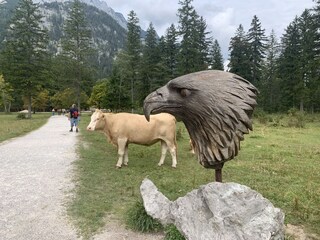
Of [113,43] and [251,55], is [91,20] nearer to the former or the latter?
[113,43]

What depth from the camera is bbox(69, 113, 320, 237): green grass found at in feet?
18.6

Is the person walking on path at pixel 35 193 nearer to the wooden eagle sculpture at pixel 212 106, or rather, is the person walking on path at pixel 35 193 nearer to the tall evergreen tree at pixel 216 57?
the wooden eagle sculpture at pixel 212 106

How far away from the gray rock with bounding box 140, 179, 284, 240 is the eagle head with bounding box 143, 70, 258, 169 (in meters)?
0.46

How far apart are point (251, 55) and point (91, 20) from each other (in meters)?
156

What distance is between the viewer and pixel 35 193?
689 centimetres

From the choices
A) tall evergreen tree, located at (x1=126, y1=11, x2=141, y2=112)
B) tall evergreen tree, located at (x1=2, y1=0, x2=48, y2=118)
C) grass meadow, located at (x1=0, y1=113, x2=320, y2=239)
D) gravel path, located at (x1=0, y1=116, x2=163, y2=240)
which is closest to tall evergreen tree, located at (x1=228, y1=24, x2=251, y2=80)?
tall evergreen tree, located at (x1=126, y1=11, x2=141, y2=112)

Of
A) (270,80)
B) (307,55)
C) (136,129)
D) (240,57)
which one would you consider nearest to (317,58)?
(307,55)

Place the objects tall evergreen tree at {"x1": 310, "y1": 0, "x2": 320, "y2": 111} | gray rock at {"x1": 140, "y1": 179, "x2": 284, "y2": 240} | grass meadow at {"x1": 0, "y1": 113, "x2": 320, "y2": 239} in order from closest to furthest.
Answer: gray rock at {"x1": 140, "y1": 179, "x2": 284, "y2": 240} < grass meadow at {"x1": 0, "y1": 113, "x2": 320, "y2": 239} < tall evergreen tree at {"x1": 310, "y1": 0, "x2": 320, "y2": 111}

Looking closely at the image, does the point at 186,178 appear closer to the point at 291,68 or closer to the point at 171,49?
the point at 291,68

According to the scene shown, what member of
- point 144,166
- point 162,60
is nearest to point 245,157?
point 144,166

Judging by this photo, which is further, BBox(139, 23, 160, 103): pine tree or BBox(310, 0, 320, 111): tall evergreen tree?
BBox(139, 23, 160, 103): pine tree

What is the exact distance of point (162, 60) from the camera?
1754 inches

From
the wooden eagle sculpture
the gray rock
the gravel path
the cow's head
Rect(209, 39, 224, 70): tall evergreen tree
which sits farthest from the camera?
Rect(209, 39, 224, 70): tall evergreen tree

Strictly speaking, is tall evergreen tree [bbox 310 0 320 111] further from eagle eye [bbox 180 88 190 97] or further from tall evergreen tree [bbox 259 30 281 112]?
eagle eye [bbox 180 88 190 97]
